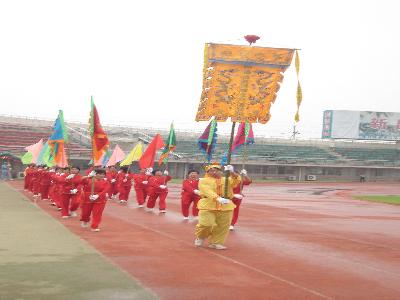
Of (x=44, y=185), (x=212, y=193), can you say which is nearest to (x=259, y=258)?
(x=212, y=193)

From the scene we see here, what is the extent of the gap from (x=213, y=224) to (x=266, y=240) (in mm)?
2202

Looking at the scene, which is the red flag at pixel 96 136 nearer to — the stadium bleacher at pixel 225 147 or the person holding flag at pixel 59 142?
the person holding flag at pixel 59 142

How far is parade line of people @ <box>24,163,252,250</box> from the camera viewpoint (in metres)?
9.90

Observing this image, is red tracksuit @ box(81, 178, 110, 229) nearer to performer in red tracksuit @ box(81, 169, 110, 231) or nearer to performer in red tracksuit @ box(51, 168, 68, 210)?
performer in red tracksuit @ box(81, 169, 110, 231)

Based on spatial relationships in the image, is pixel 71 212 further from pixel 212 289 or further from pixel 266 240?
pixel 212 289

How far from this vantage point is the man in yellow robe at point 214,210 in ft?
32.1

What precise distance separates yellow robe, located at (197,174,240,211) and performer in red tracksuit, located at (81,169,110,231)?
9.15 feet

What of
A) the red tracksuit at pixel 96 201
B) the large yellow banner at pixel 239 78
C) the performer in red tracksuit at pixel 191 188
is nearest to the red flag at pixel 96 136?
the red tracksuit at pixel 96 201

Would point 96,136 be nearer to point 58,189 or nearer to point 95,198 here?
point 95,198

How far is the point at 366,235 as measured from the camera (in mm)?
13312

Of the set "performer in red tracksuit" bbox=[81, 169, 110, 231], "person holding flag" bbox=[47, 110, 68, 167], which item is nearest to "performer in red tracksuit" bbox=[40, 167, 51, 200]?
"person holding flag" bbox=[47, 110, 68, 167]

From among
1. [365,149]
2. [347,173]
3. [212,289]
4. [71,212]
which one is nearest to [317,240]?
[212,289]

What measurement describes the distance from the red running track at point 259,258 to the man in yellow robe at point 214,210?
311 millimetres

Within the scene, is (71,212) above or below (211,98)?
below
